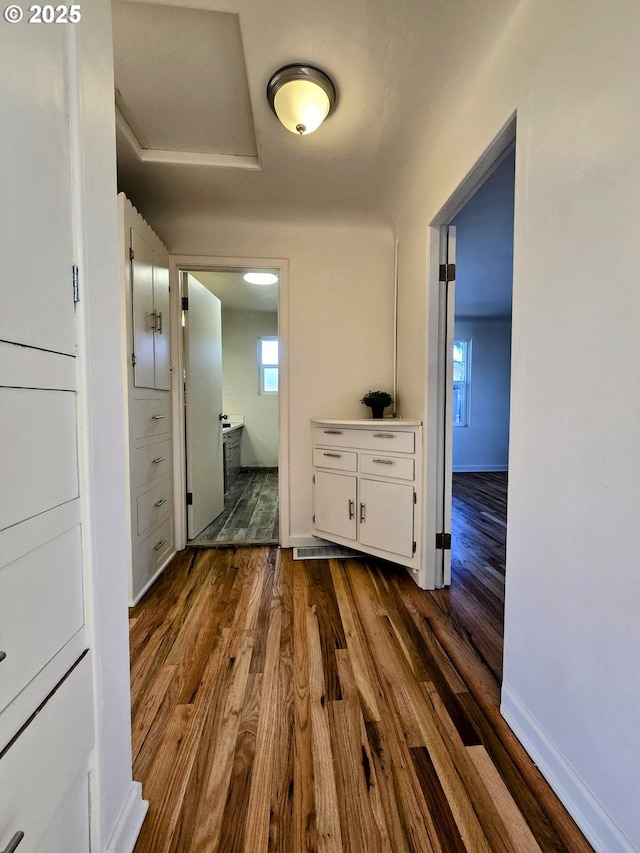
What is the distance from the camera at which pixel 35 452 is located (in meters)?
0.54

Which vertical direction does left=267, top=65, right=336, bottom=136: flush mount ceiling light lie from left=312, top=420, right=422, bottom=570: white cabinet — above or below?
above

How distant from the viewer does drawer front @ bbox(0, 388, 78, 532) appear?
0.49m

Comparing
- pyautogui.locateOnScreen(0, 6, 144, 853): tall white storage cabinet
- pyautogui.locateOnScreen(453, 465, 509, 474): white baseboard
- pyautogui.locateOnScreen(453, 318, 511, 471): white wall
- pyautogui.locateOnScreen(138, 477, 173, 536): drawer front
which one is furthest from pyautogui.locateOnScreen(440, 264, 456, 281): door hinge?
pyautogui.locateOnScreen(453, 465, 509, 474): white baseboard

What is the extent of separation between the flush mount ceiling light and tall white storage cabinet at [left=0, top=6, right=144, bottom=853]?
78cm

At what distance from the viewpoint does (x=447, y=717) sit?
43.9 inches

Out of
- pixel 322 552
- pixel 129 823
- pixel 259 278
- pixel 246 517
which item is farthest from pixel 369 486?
pixel 259 278

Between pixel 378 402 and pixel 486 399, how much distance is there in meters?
3.95

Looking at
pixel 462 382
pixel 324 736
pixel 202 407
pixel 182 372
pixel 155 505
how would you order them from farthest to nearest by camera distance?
pixel 462 382 < pixel 202 407 < pixel 182 372 < pixel 155 505 < pixel 324 736

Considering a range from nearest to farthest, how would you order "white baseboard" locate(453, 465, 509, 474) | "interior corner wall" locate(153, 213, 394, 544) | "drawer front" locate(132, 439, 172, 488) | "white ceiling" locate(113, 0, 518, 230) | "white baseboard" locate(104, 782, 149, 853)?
"white baseboard" locate(104, 782, 149, 853)
"white ceiling" locate(113, 0, 518, 230)
"drawer front" locate(132, 439, 172, 488)
"interior corner wall" locate(153, 213, 394, 544)
"white baseboard" locate(453, 465, 509, 474)

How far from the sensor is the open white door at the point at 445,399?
1862 mm

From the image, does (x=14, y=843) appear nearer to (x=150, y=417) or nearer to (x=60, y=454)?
(x=60, y=454)

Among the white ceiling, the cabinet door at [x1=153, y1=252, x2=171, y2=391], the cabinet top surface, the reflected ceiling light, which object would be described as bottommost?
the cabinet top surface

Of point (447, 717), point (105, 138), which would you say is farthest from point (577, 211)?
point (447, 717)

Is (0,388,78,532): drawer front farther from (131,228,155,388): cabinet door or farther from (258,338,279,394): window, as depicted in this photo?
(258,338,279,394): window
